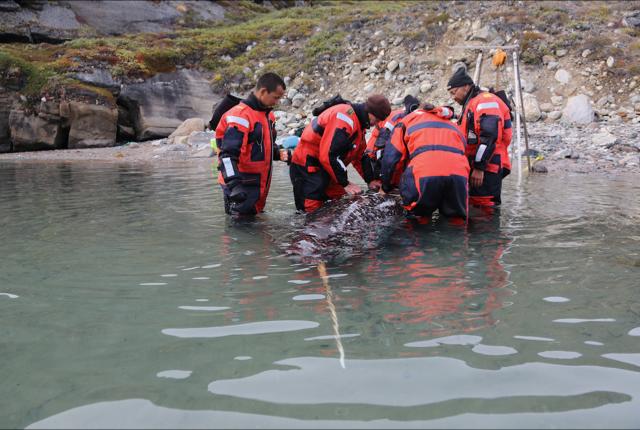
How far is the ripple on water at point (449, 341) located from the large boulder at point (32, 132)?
1951 cm

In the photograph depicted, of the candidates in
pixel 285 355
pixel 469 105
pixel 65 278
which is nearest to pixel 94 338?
pixel 285 355

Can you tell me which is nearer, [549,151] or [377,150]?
[377,150]

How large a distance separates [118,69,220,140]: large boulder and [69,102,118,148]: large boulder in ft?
3.45

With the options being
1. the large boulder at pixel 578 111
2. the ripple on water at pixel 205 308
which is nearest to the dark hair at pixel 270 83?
the ripple on water at pixel 205 308

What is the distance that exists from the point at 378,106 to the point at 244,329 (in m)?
3.64

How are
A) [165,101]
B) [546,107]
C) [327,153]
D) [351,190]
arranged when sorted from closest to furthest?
[327,153]
[351,190]
[546,107]
[165,101]

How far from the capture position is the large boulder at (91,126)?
64.2 feet

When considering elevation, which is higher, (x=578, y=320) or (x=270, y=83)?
(x=270, y=83)

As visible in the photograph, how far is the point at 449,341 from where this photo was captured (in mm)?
2758

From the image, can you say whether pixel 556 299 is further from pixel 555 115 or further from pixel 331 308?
pixel 555 115

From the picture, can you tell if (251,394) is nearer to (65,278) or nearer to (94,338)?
(94,338)

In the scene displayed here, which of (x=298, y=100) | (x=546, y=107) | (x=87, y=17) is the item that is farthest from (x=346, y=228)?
(x=87, y=17)

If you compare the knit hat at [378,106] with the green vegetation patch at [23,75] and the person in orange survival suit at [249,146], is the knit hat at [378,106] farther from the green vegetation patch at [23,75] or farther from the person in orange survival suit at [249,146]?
the green vegetation patch at [23,75]

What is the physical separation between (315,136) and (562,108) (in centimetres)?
1238
